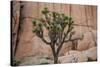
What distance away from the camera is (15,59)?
79.3 inches

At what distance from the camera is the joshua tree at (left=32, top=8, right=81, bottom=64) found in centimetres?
212

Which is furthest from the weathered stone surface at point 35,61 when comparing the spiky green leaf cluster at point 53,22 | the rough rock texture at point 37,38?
the spiky green leaf cluster at point 53,22

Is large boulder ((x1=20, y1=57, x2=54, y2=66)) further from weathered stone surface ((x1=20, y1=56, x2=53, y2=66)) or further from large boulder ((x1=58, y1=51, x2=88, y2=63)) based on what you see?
large boulder ((x1=58, y1=51, x2=88, y2=63))

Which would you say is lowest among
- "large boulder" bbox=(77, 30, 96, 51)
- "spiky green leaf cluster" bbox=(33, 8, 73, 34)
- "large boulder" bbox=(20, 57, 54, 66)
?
"large boulder" bbox=(20, 57, 54, 66)

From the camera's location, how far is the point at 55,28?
7.12 ft

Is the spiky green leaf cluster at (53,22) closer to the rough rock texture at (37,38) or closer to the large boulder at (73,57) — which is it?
the rough rock texture at (37,38)

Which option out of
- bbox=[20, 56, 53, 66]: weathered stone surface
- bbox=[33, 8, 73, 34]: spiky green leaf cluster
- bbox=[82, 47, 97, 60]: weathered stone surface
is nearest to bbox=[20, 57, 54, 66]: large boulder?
bbox=[20, 56, 53, 66]: weathered stone surface

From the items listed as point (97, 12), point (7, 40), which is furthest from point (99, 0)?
point (7, 40)

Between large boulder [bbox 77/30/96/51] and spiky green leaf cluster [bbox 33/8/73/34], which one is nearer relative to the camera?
spiky green leaf cluster [bbox 33/8/73/34]

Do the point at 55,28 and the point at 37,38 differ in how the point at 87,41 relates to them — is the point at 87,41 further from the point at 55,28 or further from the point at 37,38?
the point at 37,38

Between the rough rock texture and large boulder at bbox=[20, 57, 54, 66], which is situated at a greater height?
the rough rock texture

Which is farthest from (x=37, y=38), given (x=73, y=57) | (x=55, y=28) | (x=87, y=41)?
(x=87, y=41)

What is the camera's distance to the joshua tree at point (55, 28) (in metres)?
2.12

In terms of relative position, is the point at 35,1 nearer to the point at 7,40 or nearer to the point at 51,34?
the point at 51,34
